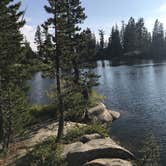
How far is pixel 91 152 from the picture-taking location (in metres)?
22.8

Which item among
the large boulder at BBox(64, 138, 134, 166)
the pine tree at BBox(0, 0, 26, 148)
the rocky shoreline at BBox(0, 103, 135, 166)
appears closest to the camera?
the rocky shoreline at BBox(0, 103, 135, 166)

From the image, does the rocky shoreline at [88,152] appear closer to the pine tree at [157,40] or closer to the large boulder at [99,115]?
the large boulder at [99,115]

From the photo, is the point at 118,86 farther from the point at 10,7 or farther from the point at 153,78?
the point at 10,7

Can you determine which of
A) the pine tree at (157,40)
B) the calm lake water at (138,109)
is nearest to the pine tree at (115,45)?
the pine tree at (157,40)

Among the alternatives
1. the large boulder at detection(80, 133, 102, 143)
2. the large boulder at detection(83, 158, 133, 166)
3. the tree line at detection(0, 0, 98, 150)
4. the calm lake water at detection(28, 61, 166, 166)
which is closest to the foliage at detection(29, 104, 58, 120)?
the calm lake water at detection(28, 61, 166, 166)

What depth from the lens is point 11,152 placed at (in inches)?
1051

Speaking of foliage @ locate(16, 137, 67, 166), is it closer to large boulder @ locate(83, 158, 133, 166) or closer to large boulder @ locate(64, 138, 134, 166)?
large boulder @ locate(64, 138, 134, 166)

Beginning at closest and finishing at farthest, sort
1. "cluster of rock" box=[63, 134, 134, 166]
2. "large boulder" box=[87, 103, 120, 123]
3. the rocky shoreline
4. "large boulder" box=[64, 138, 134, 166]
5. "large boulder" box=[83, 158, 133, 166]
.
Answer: "large boulder" box=[83, 158, 133, 166], "cluster of rock" box=[63, 134, 134, 166], the rocky shoreline, "large boulder" box=[64, 138, 134, 166], "large boulder" box=[87, 103, 120, 123]

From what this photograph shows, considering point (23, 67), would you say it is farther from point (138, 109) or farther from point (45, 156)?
point (138, 109)

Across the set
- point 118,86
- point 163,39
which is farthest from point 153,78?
point 163,39

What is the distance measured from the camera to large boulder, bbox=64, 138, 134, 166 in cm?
2266

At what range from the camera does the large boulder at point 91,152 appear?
22.7 metres

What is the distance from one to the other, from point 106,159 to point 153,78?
6105 cm

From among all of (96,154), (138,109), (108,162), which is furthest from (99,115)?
(108,162)
